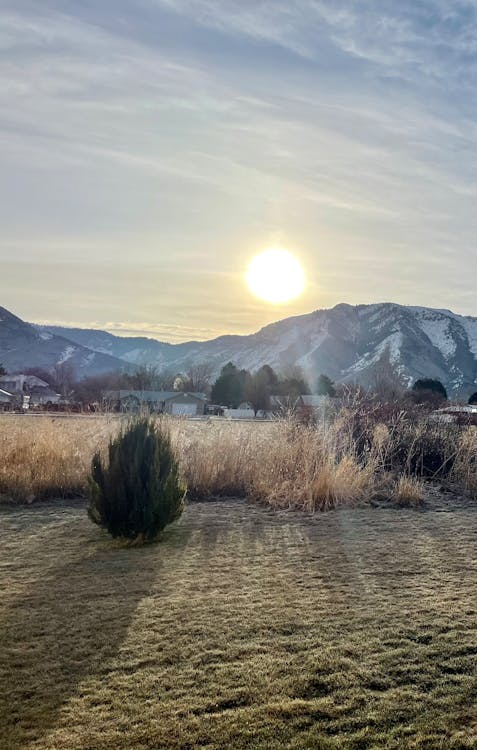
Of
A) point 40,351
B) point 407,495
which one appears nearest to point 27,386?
point 407,495

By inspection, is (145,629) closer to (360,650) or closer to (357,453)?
(360,650)

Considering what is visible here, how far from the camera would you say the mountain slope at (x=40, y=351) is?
136750mm

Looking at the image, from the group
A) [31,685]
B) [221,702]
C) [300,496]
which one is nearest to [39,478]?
[300,496]

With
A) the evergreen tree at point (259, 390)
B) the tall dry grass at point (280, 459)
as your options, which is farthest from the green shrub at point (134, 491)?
the evergreen tree at point (259, 390)

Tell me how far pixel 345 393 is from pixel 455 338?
133 m

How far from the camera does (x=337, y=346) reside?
130 meters

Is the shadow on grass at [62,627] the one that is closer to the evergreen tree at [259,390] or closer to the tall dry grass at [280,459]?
the tall dry grass at [280,459]

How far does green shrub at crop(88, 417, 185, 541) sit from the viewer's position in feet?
19.6

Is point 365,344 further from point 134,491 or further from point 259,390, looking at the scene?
point 134,491

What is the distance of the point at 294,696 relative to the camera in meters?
2.82

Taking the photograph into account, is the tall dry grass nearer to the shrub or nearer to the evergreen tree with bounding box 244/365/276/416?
the shrub

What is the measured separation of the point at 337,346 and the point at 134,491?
414 feet

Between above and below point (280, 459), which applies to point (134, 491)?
below

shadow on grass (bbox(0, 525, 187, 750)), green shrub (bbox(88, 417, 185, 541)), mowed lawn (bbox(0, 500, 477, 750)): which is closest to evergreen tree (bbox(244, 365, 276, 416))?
green shrub (bbox(88, 417, 185, 541))
